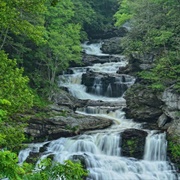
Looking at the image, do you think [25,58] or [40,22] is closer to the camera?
[40,22]

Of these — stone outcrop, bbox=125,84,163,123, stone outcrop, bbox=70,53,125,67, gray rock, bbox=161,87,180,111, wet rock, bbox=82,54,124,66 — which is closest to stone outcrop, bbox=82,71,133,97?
stone outcrop, bbox=125,84,163,123

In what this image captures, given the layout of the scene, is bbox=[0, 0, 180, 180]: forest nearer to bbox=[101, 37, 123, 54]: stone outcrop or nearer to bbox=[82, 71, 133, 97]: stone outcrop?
bbox=[82, 71, 133, 97]: stone outcrop

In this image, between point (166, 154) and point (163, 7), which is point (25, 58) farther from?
point (166, 154)

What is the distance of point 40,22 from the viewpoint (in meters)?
22.7

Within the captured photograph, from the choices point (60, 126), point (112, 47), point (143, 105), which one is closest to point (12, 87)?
point (60, 126)

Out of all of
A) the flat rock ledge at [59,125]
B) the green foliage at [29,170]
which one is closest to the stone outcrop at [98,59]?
the flat rock ledge at [59,125]

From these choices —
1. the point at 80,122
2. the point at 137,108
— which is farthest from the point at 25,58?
the point at 137,108

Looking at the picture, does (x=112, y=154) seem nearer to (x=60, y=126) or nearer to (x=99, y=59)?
(x=60, y=126)

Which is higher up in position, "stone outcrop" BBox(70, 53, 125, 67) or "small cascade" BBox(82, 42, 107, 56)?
"small cascade" BBox(82, 42, 107, 56)

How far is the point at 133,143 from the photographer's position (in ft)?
57.1

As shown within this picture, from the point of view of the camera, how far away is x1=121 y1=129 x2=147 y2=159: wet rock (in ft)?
55.5

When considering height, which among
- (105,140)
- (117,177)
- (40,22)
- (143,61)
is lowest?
(117,177)

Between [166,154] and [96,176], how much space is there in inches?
185

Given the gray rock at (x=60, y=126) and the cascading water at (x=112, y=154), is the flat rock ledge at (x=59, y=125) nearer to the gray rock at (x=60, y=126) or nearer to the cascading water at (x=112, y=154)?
the gray rock at (x=60, y=126)
